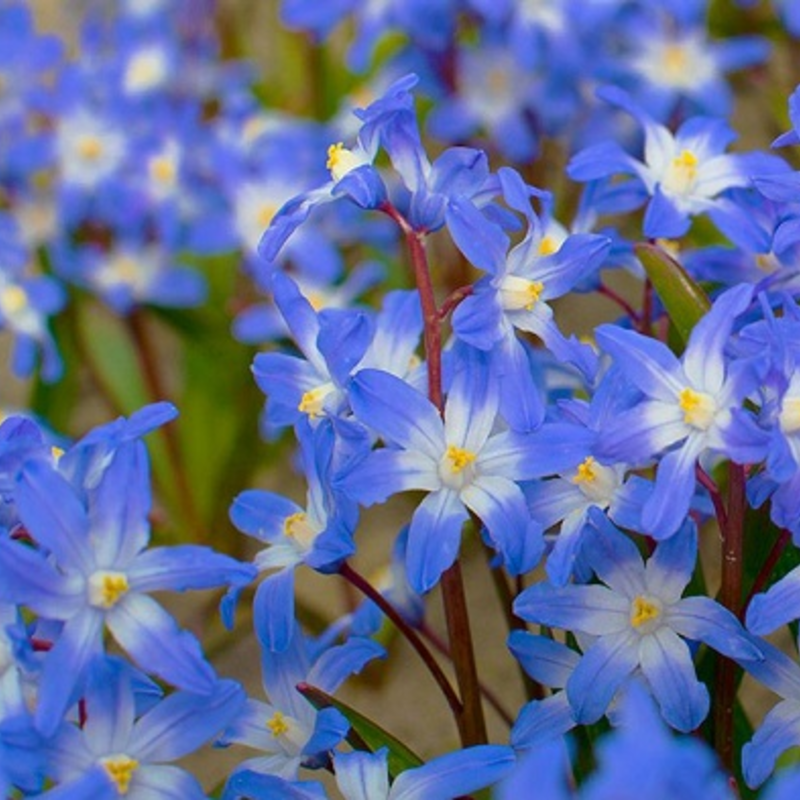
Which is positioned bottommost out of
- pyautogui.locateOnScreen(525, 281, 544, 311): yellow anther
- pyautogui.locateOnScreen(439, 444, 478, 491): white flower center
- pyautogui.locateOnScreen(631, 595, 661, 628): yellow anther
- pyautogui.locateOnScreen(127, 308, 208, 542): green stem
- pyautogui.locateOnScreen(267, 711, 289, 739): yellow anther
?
pyautogui.locateOnScreen(127, 308, 208, 542): green stem

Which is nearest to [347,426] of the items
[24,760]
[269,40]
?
[24,760]

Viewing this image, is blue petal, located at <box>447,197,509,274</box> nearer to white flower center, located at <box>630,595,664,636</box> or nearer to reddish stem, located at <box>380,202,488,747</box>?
reddish stem, located at <box>380,202,488,747</box>

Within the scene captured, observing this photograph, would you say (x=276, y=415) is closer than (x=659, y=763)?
No

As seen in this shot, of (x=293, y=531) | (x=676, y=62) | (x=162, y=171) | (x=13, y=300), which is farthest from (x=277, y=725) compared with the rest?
(x=676, y=62)

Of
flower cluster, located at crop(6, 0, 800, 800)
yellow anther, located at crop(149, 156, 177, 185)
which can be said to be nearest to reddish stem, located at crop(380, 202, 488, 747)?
flower cluster, located at crop(6, 0, 800, 800)

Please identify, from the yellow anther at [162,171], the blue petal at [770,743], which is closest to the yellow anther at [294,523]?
the blue petal at [770,743]

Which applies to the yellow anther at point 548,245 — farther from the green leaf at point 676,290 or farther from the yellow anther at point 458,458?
the yellow anther at point 458,458

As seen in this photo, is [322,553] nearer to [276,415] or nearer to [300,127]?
[276,415]
